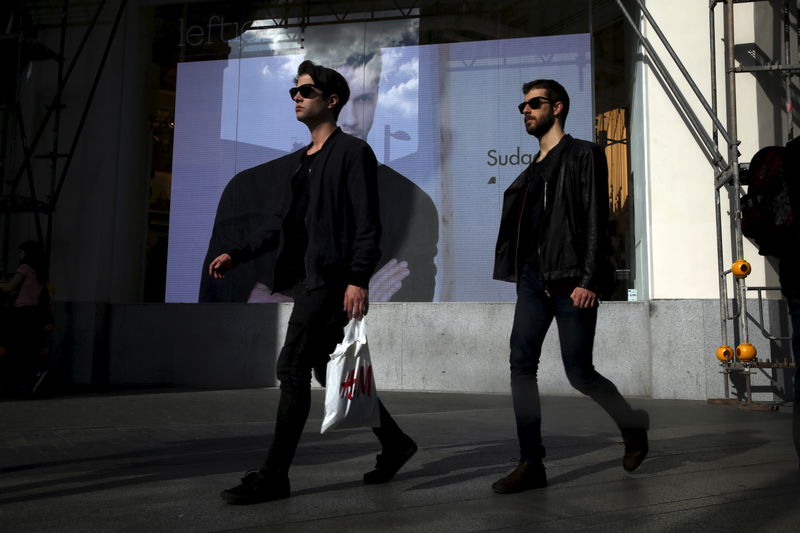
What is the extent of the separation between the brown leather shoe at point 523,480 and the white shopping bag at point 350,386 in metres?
0.60

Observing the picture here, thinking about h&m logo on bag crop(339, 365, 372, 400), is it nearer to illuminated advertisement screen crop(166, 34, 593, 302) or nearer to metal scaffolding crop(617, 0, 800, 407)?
metal scaffolding crop(617, 0, 800, 407)

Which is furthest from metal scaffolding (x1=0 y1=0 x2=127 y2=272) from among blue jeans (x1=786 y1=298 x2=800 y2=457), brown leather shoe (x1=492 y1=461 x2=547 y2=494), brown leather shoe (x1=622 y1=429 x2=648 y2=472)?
blue jeans (x1=786 y1=298 x2=800 y2=457)

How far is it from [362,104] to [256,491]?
7828 mm

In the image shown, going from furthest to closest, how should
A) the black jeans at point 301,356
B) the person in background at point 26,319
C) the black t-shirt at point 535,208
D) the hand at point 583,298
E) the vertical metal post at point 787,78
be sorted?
the person in background at point 26,319 → the vertical metal post at point 787,78 → the black t-shirt at point 535,208 → the hand at point 583,298 → the black jeans at point 301,356

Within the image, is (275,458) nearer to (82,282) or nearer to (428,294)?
(428,294)

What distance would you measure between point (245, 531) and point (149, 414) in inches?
169

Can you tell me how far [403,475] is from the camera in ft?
12.8

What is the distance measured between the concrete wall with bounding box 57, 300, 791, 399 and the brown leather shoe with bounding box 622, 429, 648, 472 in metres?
4.97

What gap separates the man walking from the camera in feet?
10.8

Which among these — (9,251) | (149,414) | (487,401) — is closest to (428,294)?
(487,401)

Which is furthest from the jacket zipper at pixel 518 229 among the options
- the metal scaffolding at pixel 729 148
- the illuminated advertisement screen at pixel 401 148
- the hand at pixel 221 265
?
the illuminated advertisement screen at pixel 401 148

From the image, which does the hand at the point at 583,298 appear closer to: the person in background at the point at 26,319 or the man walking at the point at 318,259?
the man walking at the point at 318,259

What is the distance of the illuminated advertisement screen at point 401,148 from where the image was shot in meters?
9.87

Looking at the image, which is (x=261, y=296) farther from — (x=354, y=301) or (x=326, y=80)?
(x=354, y=301)
